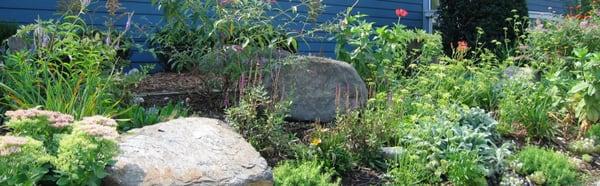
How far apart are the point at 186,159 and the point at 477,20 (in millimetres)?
7548

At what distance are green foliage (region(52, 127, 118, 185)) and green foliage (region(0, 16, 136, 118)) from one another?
41.4 inches

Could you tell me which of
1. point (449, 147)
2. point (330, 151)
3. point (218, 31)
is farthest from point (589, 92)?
point (218, 31)

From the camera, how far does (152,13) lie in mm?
7438

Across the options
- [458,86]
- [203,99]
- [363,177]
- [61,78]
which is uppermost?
[61,78]

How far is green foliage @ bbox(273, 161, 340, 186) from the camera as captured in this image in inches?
137

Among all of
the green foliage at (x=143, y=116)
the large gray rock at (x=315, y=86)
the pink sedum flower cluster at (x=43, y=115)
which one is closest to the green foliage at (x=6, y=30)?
the green foliage at (x=143, y=116)

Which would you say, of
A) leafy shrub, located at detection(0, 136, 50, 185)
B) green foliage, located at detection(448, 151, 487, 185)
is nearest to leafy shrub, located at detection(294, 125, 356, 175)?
green foliage, located at detection(448, 151, 487, 185)

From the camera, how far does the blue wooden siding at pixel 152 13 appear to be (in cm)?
643

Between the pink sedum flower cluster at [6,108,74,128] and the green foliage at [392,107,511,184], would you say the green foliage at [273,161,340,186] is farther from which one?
the pink sedum flower cluster at [6,108,74,128]

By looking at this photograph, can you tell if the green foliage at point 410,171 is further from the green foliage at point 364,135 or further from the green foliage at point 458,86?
the green foliage at point 458,86

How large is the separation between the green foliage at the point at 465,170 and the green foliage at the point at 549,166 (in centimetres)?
61

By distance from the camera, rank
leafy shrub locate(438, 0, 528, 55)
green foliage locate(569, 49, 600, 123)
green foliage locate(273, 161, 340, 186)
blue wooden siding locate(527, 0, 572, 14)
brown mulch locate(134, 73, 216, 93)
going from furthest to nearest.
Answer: blue wooden siding locate(527, 0, 572, 14) → leafy shrub locate(438, 0, 528, 55) → brown mulch locate(134, 73, 216, 93) → green foliage locate(569, 49, 600, 123) → green foliage locate(273, 161, 340, 186)

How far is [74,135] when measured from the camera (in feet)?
9.05

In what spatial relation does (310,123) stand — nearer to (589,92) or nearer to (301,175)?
(301,175)
